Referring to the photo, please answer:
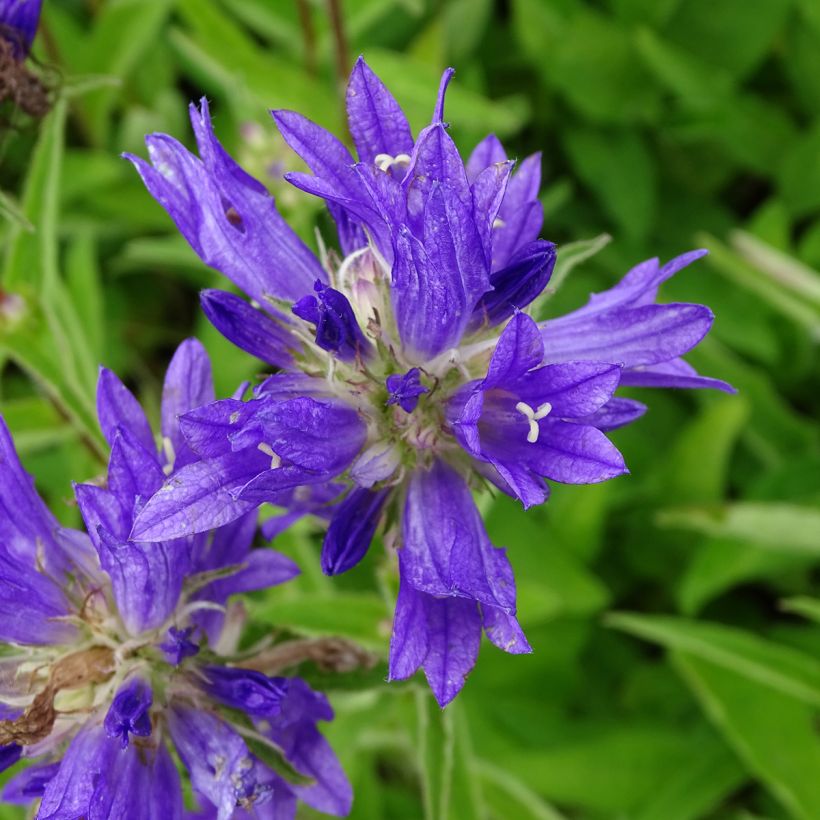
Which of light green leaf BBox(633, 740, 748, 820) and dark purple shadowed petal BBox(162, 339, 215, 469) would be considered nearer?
dark purple shadowed petal BBox(162, 339, 215, 469)

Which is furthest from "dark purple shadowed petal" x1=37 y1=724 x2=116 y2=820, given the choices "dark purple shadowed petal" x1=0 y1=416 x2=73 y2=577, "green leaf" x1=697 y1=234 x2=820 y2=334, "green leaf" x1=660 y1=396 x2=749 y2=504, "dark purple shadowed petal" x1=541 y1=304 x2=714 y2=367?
"green leaf" x1=697 y1=234 x2=820 y2=334

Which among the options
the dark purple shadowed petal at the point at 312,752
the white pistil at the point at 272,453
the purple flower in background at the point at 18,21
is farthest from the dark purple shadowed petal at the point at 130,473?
the purple flower in background at the point at 18,21

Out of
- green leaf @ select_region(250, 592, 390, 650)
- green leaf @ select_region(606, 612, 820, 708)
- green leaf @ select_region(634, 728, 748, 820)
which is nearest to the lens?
green leaf @ select_region(250, 592, 390, 650)

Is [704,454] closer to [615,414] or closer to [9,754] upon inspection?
[615,414]

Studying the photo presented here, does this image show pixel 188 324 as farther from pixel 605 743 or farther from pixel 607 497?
pixel 605 743

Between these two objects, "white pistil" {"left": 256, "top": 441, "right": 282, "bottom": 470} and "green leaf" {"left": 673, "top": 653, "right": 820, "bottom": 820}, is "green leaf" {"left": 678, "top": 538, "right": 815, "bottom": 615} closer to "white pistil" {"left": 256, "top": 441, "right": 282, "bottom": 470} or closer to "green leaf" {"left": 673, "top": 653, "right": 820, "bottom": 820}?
"green leaf" {"left": 673, "top": 653, "right": 820, "bottom": 820}

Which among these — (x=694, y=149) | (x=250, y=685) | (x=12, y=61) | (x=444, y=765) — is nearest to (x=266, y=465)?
(x=250, y=685)
